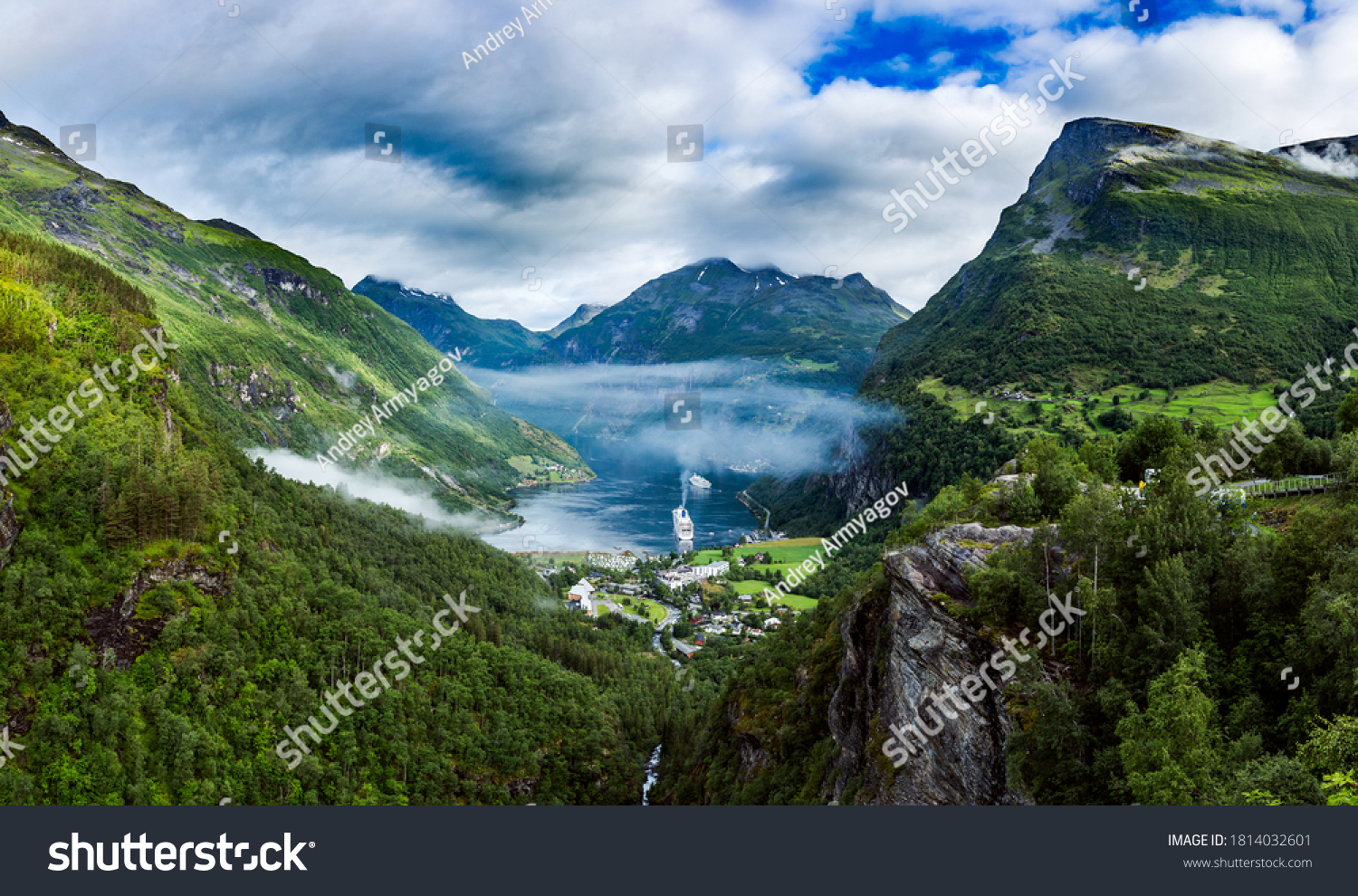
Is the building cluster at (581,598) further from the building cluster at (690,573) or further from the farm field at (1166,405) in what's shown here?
the farm field at (1166,405)

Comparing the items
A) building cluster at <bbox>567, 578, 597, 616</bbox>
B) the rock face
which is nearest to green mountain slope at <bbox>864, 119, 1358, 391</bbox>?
building cluster at <bbox>567, 578, 597, 616</bbox>

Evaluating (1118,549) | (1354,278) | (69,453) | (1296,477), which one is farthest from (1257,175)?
(69,453)

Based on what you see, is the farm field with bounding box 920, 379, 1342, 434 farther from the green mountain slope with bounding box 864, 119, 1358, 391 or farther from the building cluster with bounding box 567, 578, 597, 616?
the building cluster with bounding box 567, 578, 597, 616

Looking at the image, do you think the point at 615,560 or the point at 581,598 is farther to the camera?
the point at 615,560

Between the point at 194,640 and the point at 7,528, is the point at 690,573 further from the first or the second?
the point at 7,528

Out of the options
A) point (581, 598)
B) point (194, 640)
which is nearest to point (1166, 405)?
point (581, 598)

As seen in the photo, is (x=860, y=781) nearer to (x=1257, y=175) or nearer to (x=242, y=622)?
(x=242, y=622)
